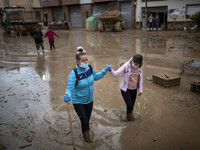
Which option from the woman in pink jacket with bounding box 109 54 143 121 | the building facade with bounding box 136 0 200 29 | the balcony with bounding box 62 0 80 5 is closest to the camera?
the woman in pink jacket with bounding box 109 54 143 121

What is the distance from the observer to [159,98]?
16.3ft

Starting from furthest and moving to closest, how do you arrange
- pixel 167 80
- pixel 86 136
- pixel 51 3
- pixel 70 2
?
1. pixel 51 3
2. pixel 70 2
3. pixel 167 80
4. pixel 86 136

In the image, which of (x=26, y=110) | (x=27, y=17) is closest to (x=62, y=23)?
(x=27, y=17)

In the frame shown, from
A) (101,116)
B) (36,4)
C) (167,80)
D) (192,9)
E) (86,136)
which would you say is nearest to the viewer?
(86,136)

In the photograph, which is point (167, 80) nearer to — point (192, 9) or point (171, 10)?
point (192, 9)

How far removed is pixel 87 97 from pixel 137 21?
70.7 feet

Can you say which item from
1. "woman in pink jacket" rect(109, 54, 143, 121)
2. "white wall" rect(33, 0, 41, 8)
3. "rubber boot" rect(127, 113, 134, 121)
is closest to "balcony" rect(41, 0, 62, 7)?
"white wall" rect(33, 0, 41, 8)

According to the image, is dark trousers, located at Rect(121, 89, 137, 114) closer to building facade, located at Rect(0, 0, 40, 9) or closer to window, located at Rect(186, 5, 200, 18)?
window, located at Rect(186, 5, 200, 18)

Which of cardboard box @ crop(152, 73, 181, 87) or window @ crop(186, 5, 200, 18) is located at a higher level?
window @ crop(186, 5, 200, 18)

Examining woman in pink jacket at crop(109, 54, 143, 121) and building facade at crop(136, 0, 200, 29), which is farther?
building facade at crop(136, 0, 200, 29)

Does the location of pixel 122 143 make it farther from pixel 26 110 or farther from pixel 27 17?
pixel 27 17

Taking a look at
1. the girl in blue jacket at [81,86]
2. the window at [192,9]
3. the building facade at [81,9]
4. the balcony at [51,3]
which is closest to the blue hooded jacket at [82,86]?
the girl in blue jacket at [81,86]

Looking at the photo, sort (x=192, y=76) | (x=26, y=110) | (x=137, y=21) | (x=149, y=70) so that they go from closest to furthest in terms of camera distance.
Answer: (x=26, y=110)
(x=192, y=76)
(x=149, y=70)
(x=137, y=21)

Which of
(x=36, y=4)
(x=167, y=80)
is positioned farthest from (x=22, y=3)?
(x=167, y=80)
